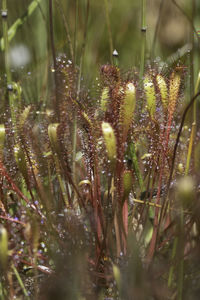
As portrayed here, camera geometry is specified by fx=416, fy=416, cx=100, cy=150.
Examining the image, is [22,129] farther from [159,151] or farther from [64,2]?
[64,2]

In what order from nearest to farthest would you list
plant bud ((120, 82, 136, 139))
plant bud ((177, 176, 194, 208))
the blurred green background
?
plant bud ((177, 176, 194, 208)), plant bud ((120, 82, 136, 139)), the blurred green background

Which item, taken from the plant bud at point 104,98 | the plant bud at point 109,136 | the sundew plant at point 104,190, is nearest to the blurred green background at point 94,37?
the sundew plant at point 104,190

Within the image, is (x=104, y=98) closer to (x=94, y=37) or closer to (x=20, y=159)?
(x=20, y=159)

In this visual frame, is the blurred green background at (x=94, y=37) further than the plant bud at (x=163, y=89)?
Yes

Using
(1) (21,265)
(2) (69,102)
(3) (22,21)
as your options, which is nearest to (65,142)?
(2) (69,102)

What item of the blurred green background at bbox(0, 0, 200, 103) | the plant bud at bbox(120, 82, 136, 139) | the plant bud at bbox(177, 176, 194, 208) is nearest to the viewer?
the plant bud at bbox(177, 176, 194, 208)

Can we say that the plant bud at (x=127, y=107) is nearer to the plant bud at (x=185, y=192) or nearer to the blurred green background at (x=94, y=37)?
the plant bud at (x=185, y=192)

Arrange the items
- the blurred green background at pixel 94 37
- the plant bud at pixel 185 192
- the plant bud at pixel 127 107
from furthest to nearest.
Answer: the blurred green background at pixel 94 37 → the plant bud at pixel 127 107 → the plant bud at pixel 185 192

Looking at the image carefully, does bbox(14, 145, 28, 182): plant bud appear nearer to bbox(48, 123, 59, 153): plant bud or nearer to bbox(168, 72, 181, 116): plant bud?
bbox(48, 123, 59, 153): plant bud

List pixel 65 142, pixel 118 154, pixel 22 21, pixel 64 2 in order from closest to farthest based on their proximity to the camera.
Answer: pixel 118 154, pixel 65 142, pixel 22 21, pixel 64 2

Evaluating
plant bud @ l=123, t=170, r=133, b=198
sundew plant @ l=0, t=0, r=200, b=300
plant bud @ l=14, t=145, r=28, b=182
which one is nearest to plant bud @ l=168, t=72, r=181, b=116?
sundew plant @ l=0, t=0, r=200, b=300

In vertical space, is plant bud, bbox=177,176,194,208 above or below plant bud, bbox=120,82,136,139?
below
